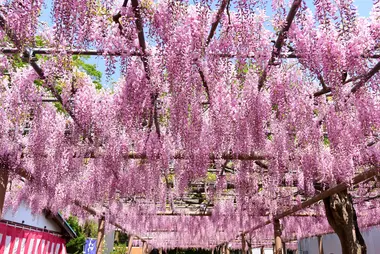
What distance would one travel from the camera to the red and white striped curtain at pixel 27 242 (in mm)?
8102

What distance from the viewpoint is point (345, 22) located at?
291 centimetres

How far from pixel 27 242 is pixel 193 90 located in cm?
740

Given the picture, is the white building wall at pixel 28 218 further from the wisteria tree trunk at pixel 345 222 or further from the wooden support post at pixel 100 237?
the wisteria tree trunk at pixel 345 222

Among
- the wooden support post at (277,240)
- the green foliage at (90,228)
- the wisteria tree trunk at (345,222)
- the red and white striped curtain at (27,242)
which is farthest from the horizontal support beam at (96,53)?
the green foliage at (90,228)

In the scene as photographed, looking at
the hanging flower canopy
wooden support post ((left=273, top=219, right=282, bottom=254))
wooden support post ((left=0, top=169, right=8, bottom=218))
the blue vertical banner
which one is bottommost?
the blue vertical banner

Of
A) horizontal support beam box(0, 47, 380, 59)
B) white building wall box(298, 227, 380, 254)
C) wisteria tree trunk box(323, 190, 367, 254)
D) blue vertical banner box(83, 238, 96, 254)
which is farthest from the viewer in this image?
white building wall box(298, 227, 380, 254)

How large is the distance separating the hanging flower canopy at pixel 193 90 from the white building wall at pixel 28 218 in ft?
7.15

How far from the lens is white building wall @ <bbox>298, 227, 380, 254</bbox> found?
1405 cm

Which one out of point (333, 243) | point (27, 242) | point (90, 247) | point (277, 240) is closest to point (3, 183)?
point (27, 242)

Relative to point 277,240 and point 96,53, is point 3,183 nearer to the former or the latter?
point 96,53

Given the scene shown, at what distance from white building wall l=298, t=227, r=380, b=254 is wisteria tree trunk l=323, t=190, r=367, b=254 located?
8948 mm

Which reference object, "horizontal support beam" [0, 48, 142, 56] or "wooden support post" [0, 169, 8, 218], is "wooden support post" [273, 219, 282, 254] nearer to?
"wooden support post" [0, 169, 8, 218]

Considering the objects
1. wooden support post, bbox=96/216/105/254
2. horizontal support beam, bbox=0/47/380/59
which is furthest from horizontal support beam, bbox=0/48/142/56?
wooden support post, bbox=96/216/105/254

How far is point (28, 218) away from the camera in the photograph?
9492 millimetres
